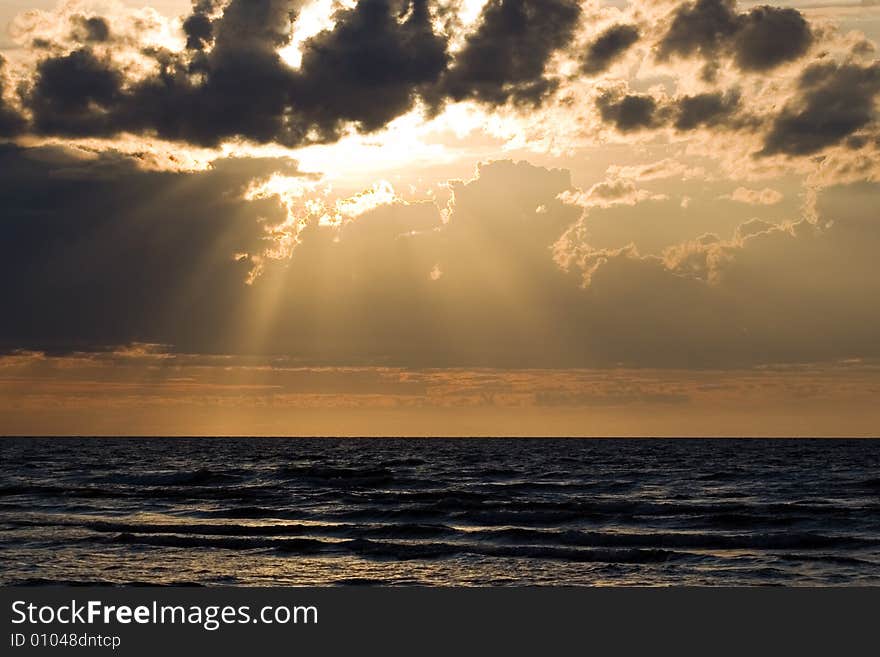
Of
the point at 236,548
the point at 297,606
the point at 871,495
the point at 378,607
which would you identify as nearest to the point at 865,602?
the point at 378,607

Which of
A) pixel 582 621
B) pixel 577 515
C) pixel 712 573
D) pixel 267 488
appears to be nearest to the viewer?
pixel 582 621

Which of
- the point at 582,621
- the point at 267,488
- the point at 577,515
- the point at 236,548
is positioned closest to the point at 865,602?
the point at 582,621

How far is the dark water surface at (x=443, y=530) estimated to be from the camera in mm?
26953

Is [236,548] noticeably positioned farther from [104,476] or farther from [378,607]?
[104,476]

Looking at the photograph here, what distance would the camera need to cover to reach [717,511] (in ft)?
142

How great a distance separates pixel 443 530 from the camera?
119 feet

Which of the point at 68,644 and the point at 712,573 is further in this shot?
the point at 712,573

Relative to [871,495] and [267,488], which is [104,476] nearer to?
[267,488]

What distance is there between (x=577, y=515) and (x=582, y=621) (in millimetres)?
25890

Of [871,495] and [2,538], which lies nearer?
[2,538]

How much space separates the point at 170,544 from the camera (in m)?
32.2

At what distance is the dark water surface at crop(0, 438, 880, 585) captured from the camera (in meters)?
27.0

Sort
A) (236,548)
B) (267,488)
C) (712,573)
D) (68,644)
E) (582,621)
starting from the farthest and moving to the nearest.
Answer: (267,488) < (236,548) < (712,573) < (582,621) < (68,644)

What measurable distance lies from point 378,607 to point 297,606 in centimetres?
186
